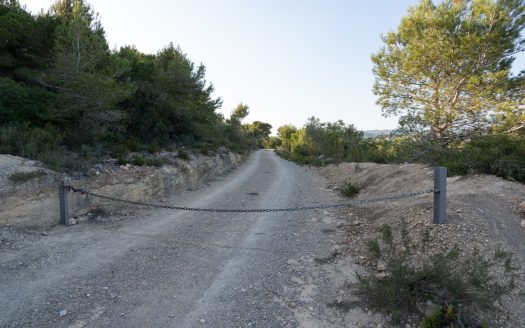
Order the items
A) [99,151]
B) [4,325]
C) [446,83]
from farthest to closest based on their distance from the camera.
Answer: [446,83] → [99,151] → [4,325]

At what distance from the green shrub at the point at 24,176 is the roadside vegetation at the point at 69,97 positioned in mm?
706

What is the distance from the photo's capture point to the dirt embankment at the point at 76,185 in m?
5.68

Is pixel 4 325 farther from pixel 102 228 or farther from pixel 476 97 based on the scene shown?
pixel 476 97

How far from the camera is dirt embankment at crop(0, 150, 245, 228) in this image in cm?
568

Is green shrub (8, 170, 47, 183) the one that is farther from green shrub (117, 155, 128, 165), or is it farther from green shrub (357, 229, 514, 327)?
green shrub (357, 229, 514, 327)

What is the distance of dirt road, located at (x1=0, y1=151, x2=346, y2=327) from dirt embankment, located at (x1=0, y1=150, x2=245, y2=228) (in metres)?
0.46

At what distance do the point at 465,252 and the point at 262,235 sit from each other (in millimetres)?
3375

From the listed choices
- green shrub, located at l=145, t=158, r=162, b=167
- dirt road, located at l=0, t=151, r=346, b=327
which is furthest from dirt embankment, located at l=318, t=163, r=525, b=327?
green shrub, located at l=145, t=158, r=162, b=167

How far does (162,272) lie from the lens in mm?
4215

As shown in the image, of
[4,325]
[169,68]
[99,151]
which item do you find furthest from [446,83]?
[4,325]

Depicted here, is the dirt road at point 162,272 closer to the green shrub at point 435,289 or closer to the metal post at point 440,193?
the green shrub at point 435,289

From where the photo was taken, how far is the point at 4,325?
9.71 feet

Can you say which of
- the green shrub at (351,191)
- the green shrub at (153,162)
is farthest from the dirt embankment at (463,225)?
the green shrub at (153,162)

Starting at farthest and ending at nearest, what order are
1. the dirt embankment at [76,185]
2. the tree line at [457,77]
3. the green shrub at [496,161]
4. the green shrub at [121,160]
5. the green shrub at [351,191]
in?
1. the tree line at [457,77]
2. the green shrub at [351,191]
3. the green shrub at [121,160]
4. the green shrub at [496,161]
5. the dirt embankment at [76,185]
